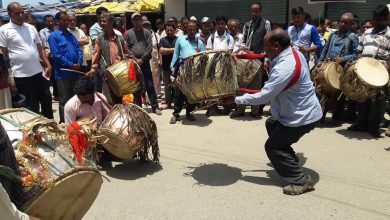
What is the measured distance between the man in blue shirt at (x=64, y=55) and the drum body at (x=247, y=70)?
104 inches

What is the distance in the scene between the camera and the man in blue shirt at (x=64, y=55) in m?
6.27

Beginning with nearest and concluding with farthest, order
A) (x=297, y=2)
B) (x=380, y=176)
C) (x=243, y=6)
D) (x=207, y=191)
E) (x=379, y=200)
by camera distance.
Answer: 1. (x=379, y=200)
2. (x=207, y=191)
3. (x=380, y=176)
4. (x=297, y=2)
5. (x=243, y=6)

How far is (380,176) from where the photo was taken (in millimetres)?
A: 4504

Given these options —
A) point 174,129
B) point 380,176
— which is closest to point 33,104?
point 174,129

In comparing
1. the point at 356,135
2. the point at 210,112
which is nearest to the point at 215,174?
the point at 356,135

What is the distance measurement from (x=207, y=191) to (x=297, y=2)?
8710 millimetres

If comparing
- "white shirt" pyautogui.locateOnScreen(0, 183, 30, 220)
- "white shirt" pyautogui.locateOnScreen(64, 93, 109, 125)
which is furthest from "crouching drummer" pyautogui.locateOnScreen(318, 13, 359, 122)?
"white shirt" pyautogui.locateOnScreen(0, 183, 30, 220)

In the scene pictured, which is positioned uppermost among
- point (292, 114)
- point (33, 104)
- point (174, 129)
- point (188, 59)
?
point (188, 59)

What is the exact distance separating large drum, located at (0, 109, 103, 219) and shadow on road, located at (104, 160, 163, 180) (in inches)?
76.4

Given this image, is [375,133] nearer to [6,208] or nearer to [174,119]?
[174,119]

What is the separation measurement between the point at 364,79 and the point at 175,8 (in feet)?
30.7

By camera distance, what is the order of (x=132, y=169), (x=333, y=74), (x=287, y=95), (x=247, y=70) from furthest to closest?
(x=247, y=70) → (x=333, y=74) → (x=132, y=169) → (x=287, y=95)

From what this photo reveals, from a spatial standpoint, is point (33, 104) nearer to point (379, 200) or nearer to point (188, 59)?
point (188, 59)

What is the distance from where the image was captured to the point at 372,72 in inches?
222
